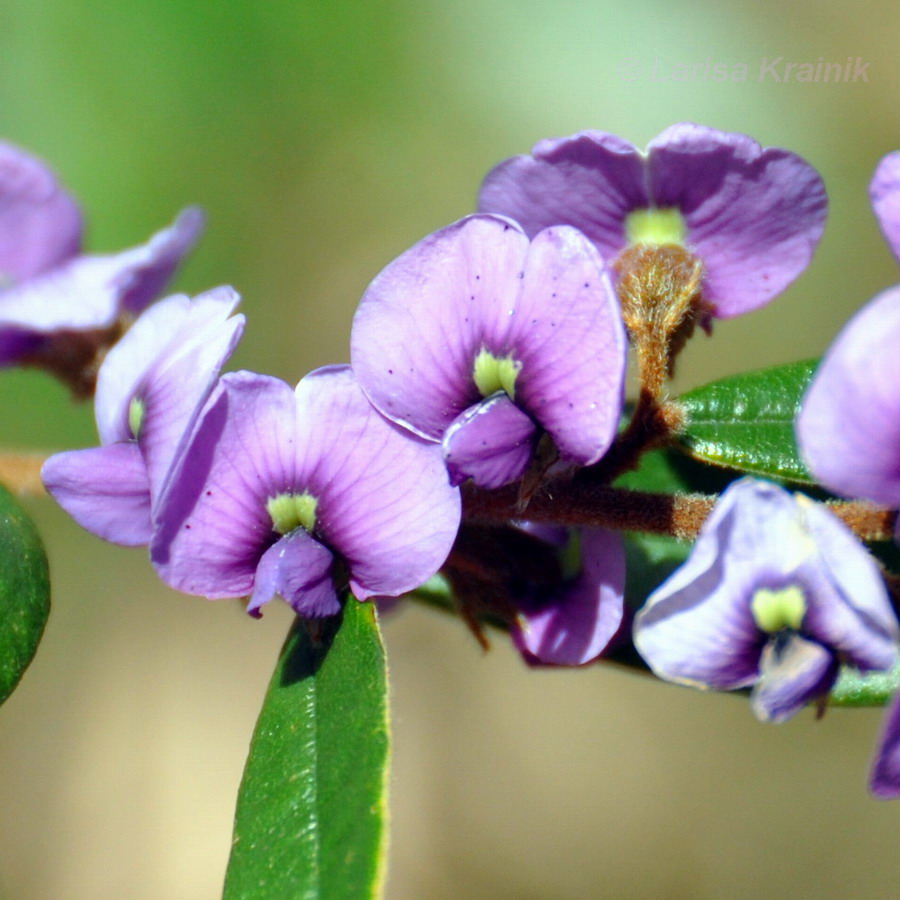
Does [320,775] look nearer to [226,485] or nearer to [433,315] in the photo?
[226,485]

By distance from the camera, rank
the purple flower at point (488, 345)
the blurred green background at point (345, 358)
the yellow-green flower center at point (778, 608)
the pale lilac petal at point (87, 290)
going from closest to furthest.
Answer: the yellow-green flower center at point (778, 608) < the purple flower at point (488, 345) < the pale lilac petal at point (87, 290) < the blurred green background at point (345, 358)

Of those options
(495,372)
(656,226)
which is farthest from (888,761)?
(656,226)


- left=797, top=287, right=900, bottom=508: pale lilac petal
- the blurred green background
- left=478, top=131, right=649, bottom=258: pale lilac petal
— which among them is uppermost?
left=478, top=131, right=649, bottom=258: pale lilac petal

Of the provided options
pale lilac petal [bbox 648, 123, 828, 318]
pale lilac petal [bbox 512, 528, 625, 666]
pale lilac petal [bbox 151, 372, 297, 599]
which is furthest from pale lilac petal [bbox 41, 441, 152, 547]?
pale lilac petal [bbox 648, 123, 828, 318]

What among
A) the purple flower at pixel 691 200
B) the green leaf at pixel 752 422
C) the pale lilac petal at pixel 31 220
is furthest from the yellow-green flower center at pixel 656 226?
the pale lilac petal at pixel 31 220

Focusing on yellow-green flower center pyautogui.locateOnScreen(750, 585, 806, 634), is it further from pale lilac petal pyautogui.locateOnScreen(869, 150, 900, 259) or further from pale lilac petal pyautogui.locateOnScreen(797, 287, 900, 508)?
pale lilac petal pyautogui.locateOnScreen(869, 150, 900, 259)

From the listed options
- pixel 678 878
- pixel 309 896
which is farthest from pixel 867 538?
pixel 678 878

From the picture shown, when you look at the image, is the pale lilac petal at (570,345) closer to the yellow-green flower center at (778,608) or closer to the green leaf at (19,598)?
the yellow-green flower center at (778,608)
